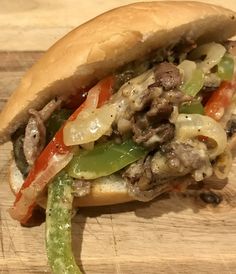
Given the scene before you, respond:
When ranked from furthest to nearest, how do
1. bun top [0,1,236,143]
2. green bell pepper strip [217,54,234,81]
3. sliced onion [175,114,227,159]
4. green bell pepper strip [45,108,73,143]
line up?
green bell pepper strip [217,54,234,81]
green bell pepper strip [45,108,73,143]
sliced onion [175,114,227,159]
bun top [0,1,236,143]

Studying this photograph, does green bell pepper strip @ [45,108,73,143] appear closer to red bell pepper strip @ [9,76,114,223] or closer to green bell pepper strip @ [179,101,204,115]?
red bell pepper strip @ [9,76,114,223]

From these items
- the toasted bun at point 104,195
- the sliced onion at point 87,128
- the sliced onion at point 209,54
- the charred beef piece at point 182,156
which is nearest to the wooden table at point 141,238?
the toasted bun at point 104,195

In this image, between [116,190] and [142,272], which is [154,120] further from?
[142,272]

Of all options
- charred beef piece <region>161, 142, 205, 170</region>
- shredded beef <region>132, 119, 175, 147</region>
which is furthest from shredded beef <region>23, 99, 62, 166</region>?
charred beef piece <region>161, 142, 205, 170</region>

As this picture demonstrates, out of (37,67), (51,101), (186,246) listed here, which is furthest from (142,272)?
(37,67)

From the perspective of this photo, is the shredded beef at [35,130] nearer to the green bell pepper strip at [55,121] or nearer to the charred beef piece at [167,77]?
the green bell pepper strip at [55,121]

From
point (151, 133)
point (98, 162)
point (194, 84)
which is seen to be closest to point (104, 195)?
point (98, 162)
